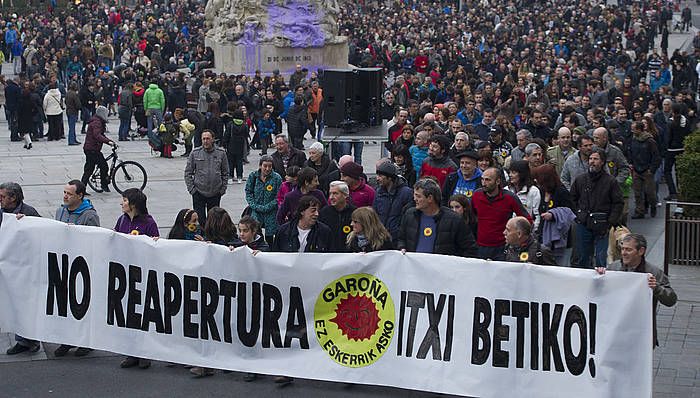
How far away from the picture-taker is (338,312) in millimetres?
11047

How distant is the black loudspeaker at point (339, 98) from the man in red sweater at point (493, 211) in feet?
20.2

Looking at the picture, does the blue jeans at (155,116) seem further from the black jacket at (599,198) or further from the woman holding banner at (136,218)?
the woman holding banner at (136,218)

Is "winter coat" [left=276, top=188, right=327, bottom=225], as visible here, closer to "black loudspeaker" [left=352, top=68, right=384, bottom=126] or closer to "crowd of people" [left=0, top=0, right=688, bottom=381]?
"crowd of people" [left=0, top=0, right=688, bottom=381]

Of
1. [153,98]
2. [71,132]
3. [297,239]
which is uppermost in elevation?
[153,98]

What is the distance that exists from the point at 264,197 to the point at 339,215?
2614 millimetres

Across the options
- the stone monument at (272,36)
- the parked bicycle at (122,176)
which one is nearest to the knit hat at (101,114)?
the parked bicycle at (122,176)

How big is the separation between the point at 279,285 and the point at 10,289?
2473 mm

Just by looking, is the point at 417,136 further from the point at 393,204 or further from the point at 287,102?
the point at 287,102

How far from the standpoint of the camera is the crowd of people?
12086mm

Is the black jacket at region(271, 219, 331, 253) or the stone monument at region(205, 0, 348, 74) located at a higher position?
the stone monument at region(205, 0, 348, 74)

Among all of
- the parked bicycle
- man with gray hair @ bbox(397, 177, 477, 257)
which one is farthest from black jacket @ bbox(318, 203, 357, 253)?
the parked bicycle

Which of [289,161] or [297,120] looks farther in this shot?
[297,120]

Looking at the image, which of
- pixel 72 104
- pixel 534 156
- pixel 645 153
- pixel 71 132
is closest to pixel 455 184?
pixel 534 156

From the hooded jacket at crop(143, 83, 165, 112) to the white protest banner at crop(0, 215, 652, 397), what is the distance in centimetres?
1527
